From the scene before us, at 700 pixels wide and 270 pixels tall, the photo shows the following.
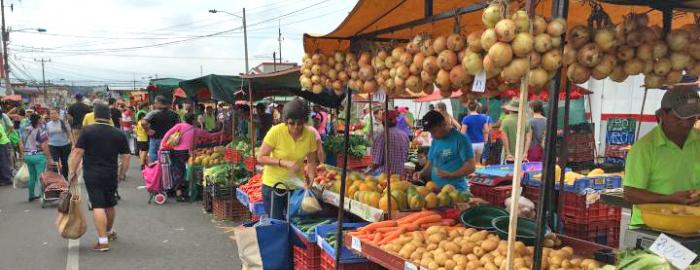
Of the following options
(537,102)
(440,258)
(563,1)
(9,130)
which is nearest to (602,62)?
(563,1)

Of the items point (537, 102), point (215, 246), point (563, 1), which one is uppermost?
point (563, 1)

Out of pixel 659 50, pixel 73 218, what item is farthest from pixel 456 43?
pixel 73 218

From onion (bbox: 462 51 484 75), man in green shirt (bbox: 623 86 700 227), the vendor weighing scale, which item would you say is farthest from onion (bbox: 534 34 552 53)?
man in green shirt (bbox: 623 86 700 227)

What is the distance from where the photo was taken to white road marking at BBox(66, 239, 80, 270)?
6.30 meters

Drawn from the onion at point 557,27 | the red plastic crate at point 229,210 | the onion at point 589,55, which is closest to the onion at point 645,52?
the onion at point 589,55

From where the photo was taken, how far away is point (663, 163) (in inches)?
132

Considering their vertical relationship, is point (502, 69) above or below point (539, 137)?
above

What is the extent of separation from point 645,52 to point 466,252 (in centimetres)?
164

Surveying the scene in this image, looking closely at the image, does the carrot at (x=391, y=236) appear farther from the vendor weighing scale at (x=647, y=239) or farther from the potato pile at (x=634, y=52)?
the potato pile at (x=634, y=52)

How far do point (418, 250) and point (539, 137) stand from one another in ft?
20.0

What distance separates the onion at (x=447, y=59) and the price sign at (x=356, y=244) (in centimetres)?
163

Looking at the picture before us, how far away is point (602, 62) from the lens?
2457 millimetres

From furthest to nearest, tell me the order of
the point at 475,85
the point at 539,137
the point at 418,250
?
the point at 539,137 → the point at 418,250 → the point at 475,85

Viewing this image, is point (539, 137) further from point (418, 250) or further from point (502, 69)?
point (502, 69)
